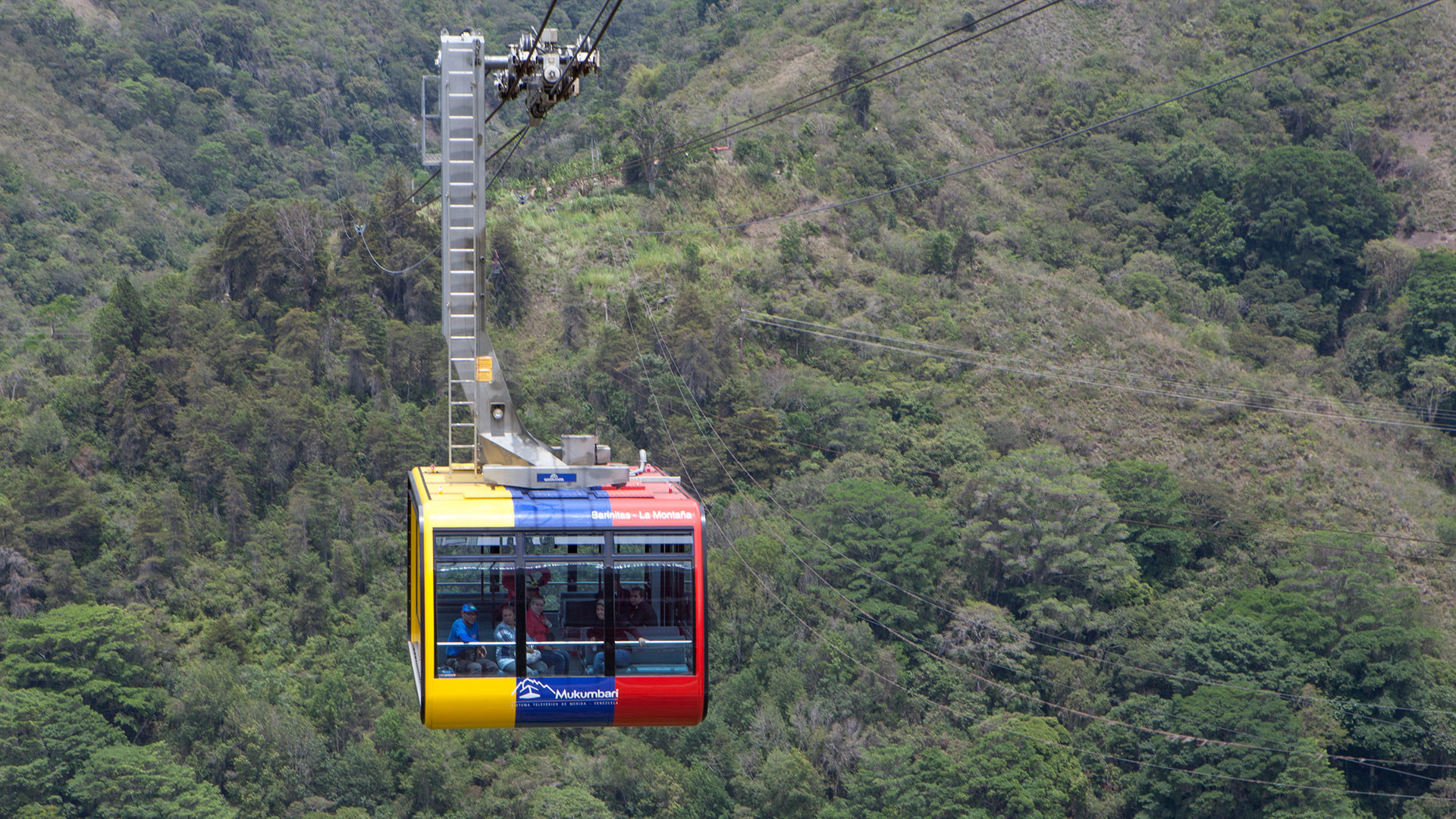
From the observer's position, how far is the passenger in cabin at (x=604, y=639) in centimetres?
1262

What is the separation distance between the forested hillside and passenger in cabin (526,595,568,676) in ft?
89.3

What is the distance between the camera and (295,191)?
71875 mm

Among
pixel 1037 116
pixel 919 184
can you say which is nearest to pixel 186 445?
pixel 919 184

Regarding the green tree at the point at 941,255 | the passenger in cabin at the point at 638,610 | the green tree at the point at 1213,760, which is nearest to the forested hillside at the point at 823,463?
the green tree at the point at 1213,760

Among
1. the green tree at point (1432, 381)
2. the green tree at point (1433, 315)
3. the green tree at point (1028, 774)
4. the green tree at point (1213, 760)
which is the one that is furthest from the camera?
the green tree at point (1433, 315)

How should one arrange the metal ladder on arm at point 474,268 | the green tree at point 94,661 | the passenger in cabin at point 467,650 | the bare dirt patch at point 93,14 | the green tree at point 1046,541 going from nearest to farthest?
the passenger in cabin at point 467,650, the metal ladder on arm at point 474,268, the green tree at point 94,661, the green tree at point 1046,541, the bare dirt patch at point 93,14

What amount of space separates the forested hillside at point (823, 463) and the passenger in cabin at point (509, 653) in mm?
27195

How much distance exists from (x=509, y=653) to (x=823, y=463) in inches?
1370

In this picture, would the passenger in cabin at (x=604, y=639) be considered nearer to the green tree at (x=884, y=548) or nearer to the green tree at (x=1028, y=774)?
the green tree at (x=1028, y=774)

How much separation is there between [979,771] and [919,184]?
27.1 meters

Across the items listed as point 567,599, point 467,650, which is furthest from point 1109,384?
point 467,650

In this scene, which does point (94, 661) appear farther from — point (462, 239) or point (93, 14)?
point (93, 14)

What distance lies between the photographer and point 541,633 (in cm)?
1266

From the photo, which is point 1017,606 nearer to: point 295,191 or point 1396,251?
point 1396,251
